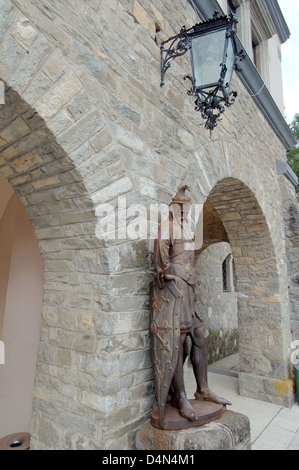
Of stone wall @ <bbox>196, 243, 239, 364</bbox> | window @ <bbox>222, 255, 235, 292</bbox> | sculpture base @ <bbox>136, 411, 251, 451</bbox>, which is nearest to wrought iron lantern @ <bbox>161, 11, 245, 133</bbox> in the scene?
sculpture base @ <bbox>136, 411, 251, 451</bbox>

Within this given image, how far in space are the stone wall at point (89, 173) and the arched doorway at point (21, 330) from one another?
3.03 ft

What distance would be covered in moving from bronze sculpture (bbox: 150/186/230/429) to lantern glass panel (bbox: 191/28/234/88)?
798 millimetres

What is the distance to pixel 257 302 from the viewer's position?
4574 millimetres

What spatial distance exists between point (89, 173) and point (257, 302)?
12.0 ft

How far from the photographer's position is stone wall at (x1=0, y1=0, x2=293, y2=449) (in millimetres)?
1582

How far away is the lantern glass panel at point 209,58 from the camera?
2125mm

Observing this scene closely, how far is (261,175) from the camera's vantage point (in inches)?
174

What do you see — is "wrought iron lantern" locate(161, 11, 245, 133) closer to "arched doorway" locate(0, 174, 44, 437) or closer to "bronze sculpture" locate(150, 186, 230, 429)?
"bronze sculpture" locate(150, 186, 230, 429)

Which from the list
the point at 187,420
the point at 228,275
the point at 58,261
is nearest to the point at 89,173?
the point at 58,261

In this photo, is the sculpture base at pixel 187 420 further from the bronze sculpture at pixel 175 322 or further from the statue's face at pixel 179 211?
the statue's face at pixel 179 211

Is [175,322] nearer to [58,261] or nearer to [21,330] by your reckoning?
[58,261]

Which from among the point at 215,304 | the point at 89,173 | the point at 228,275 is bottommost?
the point at 215,304

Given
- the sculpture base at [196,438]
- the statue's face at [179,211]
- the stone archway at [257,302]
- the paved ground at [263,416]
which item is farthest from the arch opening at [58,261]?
the stone archway at [257,302]
